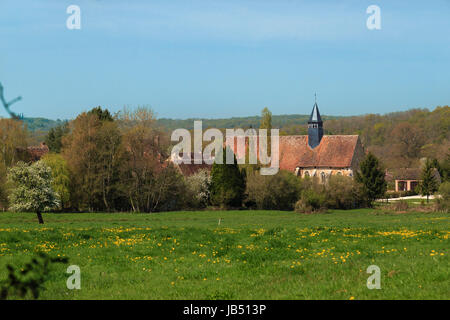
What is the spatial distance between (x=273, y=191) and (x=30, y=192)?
3179cm

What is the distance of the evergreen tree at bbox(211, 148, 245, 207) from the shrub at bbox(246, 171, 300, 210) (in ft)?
4.12

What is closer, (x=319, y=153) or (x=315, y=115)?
(x=319, y=153)

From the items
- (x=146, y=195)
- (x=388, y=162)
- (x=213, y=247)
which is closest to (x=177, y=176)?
(x=146, y=195)

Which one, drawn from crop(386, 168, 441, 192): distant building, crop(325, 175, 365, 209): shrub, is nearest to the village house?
crop(325, 175, 365, 209): shrub

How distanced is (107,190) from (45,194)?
1819 cm

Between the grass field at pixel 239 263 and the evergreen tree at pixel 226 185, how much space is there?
4202 centimetres

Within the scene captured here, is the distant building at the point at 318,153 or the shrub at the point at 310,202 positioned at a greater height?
the distant building at the point at 318,153

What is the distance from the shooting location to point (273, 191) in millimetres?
64875

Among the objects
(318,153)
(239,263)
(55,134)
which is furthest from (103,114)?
(239,263)

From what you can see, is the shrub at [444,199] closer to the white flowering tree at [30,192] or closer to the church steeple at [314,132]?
the white flowering tree at [30,192]

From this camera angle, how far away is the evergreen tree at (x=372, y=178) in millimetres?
70000

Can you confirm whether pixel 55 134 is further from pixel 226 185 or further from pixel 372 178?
pixel 372 178

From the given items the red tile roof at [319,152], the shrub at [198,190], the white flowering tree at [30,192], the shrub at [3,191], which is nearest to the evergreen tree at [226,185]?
the shrub at [198,190]

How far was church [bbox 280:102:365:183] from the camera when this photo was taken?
88.4m
